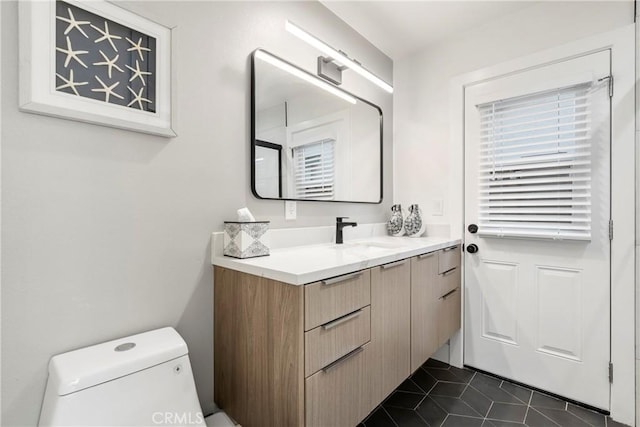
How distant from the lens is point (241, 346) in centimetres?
126

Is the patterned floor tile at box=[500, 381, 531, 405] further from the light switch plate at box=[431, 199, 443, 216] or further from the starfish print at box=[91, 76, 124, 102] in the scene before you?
the starfish print at box=[91, 76, 124, 102]

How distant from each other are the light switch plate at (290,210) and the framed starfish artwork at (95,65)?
27.0 inches

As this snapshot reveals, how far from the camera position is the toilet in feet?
2.83

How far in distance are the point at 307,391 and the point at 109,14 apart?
151 cm

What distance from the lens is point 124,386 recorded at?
935 mm

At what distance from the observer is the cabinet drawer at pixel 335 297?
1.05 m

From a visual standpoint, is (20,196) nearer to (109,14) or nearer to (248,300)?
(109,14)

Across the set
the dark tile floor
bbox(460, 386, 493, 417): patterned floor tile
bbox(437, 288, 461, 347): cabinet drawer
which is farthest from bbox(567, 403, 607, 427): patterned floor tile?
bbox(437, 288, 461, 347): cabinet drawer

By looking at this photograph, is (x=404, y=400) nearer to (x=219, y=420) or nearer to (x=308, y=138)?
(x=219, y=420)

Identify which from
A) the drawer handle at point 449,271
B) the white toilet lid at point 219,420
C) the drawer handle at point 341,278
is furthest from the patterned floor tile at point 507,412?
the white toilet lid at point 219,420

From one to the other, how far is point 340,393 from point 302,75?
5.43 feet

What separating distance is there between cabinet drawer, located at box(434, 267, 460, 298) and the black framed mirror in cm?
76

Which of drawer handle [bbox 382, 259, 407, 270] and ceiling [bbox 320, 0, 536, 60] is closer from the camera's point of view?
drawer handle [bbox 382, 259, 407, 270]

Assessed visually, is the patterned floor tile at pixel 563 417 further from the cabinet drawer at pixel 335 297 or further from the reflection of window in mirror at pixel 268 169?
the reflection of window in mirror at pixel 268 169
